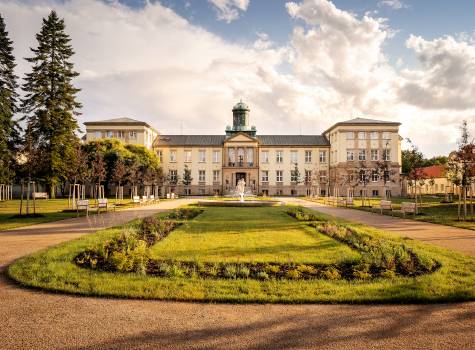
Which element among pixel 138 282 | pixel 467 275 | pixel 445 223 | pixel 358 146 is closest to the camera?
pixel 138 282

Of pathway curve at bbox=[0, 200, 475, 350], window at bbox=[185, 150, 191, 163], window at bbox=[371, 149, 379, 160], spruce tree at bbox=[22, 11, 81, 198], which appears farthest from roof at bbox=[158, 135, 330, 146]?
pathway curve at bbox=[0, 200, 475, 350]

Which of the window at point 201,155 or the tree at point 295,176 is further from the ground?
the window at point 201,155

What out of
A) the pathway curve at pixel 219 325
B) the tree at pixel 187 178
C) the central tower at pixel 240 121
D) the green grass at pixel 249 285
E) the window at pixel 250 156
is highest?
the central tower at pixel 240 121

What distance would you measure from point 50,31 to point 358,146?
46.5 m

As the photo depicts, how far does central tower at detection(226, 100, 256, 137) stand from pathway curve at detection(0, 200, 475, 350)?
65.4m

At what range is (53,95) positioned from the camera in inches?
1633

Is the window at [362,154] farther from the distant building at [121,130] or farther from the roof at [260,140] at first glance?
the distant building at [121,130]

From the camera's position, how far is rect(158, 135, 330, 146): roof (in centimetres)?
6700

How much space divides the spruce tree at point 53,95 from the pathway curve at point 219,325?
1465 inches

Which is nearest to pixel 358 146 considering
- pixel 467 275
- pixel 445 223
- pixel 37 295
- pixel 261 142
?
pixel 261 142

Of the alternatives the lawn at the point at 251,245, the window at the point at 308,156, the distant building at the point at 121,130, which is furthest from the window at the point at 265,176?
the lawn at the point at 251,245

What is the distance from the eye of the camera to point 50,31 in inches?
1615

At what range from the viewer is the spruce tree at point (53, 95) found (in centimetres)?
4022

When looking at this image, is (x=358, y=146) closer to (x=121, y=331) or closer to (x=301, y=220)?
(x=301, y=220)
